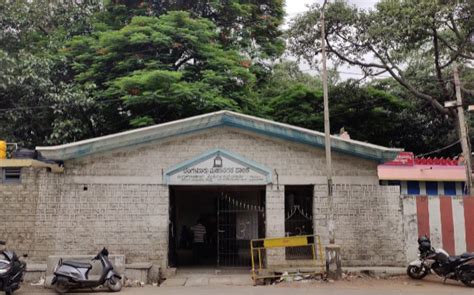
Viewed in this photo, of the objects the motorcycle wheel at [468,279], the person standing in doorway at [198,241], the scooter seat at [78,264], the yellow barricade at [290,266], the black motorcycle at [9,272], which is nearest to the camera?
the black motorcycle at [9,272]

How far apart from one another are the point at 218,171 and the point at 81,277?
4.50 metres

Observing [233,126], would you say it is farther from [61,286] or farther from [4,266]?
[4,266]

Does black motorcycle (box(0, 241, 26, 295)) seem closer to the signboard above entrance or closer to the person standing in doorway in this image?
the signboard above entrance

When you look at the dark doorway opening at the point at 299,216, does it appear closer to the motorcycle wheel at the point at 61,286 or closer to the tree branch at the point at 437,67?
the motorcycle wheel at the point at 61,286

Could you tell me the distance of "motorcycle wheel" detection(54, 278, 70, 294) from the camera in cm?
1034

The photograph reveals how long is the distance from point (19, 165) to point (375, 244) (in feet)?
32.5

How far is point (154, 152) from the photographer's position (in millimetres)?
12953

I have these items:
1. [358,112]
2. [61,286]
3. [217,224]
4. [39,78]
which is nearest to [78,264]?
[61,286]

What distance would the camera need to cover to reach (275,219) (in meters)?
12.9

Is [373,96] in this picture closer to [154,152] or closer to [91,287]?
[154,152]

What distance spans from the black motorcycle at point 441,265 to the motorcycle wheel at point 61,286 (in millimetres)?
8410

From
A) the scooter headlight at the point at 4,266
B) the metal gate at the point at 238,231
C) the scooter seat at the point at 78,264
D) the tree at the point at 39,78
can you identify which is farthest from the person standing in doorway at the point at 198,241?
the scooter headlight at the point at 4,266

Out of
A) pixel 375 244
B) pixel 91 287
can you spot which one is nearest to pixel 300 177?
pixel 375 244

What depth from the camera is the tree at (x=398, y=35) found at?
1936cm
